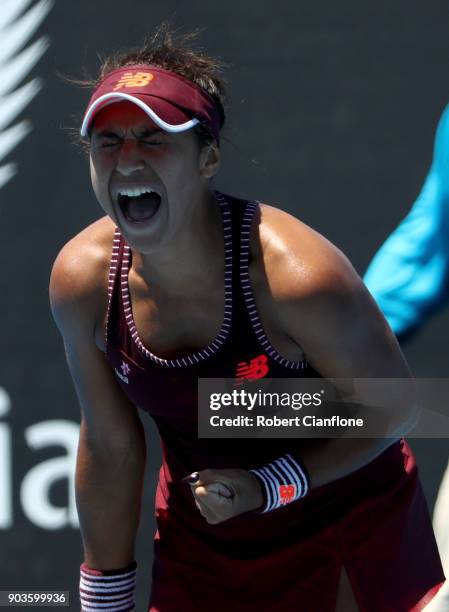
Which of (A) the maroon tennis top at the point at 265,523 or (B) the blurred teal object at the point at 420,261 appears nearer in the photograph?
(B) the blurred teal object at the point at 420,261

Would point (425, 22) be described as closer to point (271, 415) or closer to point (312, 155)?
point (312, 155)

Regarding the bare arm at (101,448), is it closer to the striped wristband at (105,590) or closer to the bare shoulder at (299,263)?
the striped wristband at (105,590)

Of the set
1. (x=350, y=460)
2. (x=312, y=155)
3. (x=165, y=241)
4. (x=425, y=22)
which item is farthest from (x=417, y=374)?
(x=165, y=241)

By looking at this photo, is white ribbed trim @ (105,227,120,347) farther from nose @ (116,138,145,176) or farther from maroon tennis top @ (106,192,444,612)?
nose @ (116,138,145,176)

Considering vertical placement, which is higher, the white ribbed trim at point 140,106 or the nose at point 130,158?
the white ribbed trim at point 140,106

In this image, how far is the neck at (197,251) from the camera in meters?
2.13

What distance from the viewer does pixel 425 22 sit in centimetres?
314

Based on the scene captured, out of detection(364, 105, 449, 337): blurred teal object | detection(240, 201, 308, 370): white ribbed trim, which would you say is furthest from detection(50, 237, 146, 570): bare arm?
detection(364, 105, 449, 337): blurred teal object

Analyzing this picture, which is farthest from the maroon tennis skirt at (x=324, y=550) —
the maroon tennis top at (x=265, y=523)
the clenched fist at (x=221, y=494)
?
the clenched fist at (x=221, y=494)

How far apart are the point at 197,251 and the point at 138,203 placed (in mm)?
138

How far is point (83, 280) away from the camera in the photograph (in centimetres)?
224

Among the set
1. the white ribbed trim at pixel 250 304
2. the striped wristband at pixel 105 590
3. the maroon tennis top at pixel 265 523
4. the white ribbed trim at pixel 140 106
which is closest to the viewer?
the white ribbed trim at pixel 140 106

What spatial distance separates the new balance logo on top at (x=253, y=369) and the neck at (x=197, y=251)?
154mm

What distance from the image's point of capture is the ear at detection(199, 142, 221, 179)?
83.1 inches
